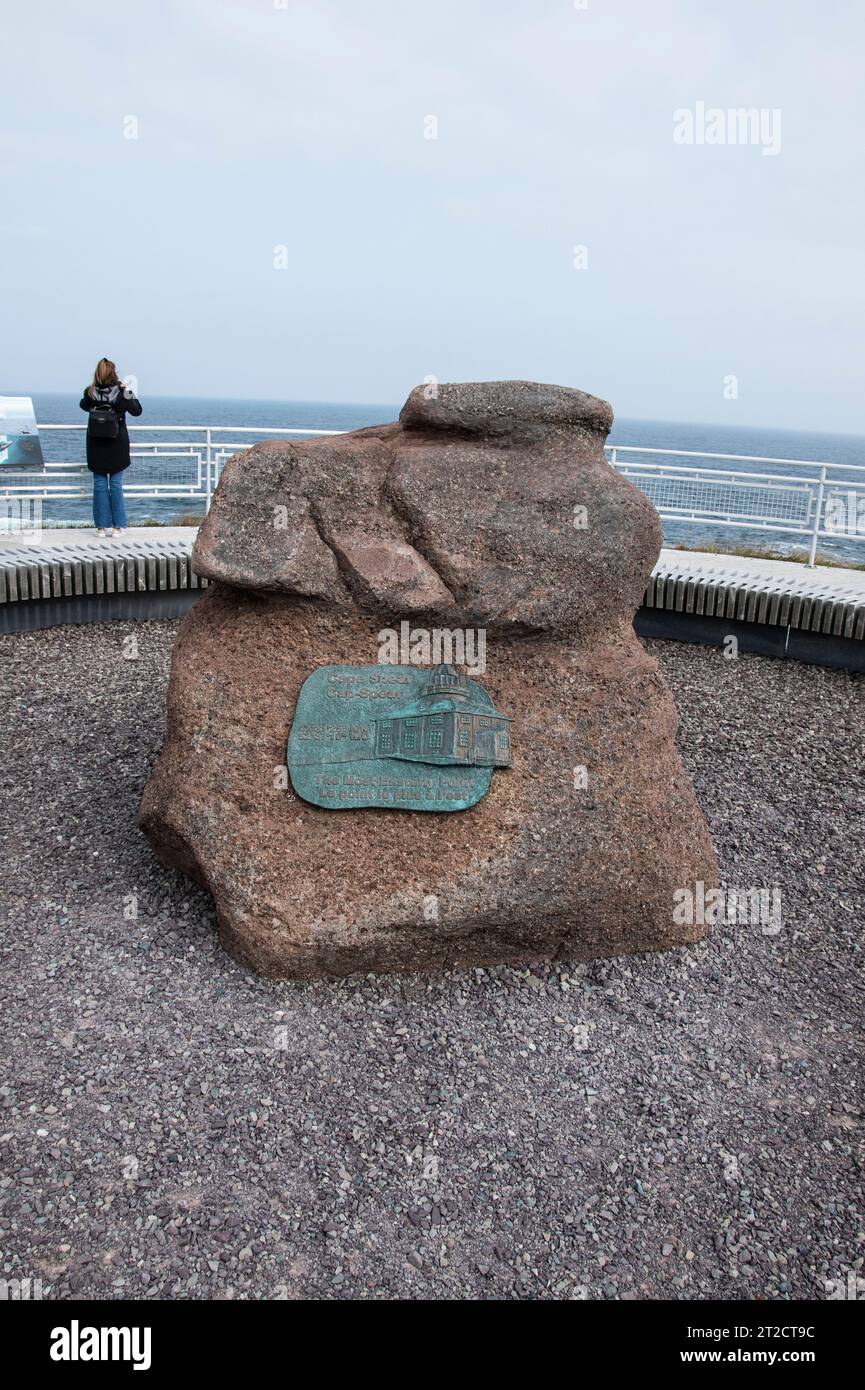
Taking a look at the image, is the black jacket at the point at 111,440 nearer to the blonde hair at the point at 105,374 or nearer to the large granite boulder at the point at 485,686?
the blonde hair at the point at 105,374

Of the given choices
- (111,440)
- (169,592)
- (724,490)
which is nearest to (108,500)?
(111,440)

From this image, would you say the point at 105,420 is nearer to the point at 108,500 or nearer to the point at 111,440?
the point at 111,440

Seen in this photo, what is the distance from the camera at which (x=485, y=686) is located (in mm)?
3932

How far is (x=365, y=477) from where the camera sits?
3990 mm

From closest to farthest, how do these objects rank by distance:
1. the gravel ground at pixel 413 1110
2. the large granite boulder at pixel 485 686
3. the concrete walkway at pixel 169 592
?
the gravel ground at pixel 413 1110
the large granite boulder at pixel 485 686
the concrete walkway at pixel 169 592

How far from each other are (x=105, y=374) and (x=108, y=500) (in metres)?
1.21

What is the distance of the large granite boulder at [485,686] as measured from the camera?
146 inches

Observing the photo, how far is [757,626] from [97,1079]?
621 cm

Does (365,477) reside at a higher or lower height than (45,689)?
higher

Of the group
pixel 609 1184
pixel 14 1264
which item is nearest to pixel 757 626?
pixel 609 1184

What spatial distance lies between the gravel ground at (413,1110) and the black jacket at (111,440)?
5117mm

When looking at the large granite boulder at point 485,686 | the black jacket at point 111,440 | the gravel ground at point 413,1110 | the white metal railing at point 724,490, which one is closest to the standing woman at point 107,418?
the black jacket at point 111,440

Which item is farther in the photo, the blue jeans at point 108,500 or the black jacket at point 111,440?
the blue jeans at point 108,500

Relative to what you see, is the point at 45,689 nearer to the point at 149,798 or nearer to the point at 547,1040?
the point at 149,798
